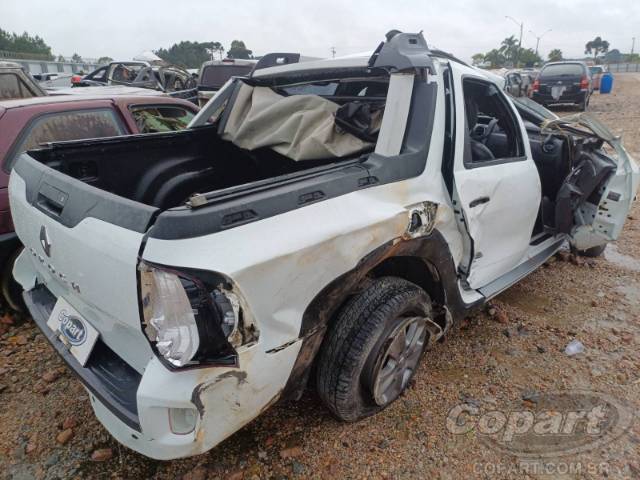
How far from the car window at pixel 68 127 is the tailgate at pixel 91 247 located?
4.38 ft

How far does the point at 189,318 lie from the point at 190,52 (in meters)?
69.7

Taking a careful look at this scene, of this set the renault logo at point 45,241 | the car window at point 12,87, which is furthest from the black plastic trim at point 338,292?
the car window at point 12,87

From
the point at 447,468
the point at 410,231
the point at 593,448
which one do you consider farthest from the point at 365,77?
the point at 593,448

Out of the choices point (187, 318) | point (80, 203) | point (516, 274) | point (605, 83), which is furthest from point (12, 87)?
point (605, 83)

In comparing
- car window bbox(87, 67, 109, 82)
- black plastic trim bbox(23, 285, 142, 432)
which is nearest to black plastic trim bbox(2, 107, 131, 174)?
black plastic trim bbox(23, 285, 142, 432)

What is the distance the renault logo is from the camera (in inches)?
74.5

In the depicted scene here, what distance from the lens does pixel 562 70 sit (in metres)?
14.8

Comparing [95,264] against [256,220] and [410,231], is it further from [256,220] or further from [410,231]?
[410,231]

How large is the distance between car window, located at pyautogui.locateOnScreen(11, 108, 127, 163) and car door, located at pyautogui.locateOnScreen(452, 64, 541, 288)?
2.81 meters

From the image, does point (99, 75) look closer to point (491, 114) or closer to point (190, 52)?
point (491, 114)

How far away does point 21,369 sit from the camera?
284cm

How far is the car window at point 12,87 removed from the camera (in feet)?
14.4

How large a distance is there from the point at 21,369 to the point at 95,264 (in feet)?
5.88

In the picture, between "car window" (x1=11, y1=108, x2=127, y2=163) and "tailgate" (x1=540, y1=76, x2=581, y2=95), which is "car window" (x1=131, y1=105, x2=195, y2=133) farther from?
"tailgate" (x1=540, y1=76, x2=581, y2=95)
